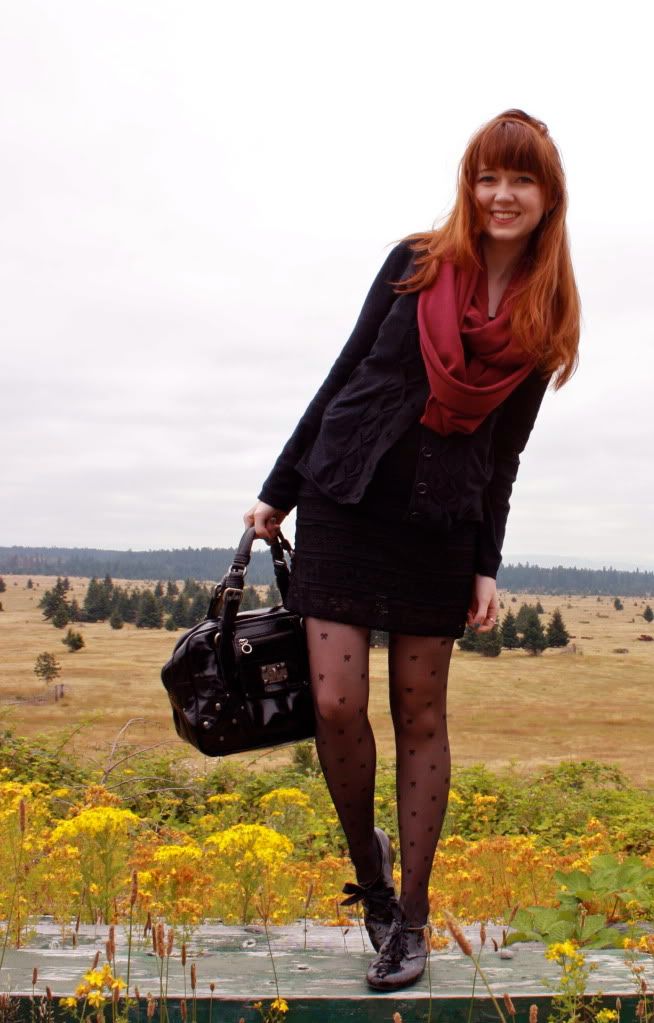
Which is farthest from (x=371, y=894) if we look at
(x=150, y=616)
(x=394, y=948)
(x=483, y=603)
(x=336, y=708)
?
(x=150, y=616)

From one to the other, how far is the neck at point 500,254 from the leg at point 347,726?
1.00 meters

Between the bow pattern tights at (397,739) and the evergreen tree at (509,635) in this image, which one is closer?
the bow pattern tights at (397,739)

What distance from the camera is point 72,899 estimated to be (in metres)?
2.87

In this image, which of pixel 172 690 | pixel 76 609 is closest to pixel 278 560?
pixel 172 690

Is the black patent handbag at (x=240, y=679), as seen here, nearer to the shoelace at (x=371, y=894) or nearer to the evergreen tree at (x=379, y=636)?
the evergreen tree at (x=379, y=636)

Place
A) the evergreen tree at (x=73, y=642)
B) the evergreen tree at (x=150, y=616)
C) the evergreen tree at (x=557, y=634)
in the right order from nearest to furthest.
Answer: the evergreen tree at (x=73, y=642), the evergreen tree at (x=557, y=634), the evergreen tree at (x=150, y=616)

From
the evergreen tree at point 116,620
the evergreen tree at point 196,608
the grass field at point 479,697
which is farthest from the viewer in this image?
the evergreen tree at point 116,620

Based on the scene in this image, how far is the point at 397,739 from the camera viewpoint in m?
2.42

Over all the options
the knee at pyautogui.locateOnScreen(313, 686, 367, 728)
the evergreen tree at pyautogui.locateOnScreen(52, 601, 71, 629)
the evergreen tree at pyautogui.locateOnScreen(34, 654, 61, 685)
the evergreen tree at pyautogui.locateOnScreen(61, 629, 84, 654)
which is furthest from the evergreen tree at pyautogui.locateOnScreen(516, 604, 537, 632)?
the knee at pyautogui.locateOnScreen(313, 686, 367, 728)

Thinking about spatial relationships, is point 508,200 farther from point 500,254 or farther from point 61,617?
point 61,617

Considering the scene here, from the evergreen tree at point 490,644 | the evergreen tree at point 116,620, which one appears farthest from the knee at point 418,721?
the evergreen tree at point 116,620

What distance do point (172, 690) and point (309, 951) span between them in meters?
0.78

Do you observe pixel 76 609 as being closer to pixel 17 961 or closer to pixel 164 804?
pixel 164 804

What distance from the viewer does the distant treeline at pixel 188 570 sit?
13600 centimetres
